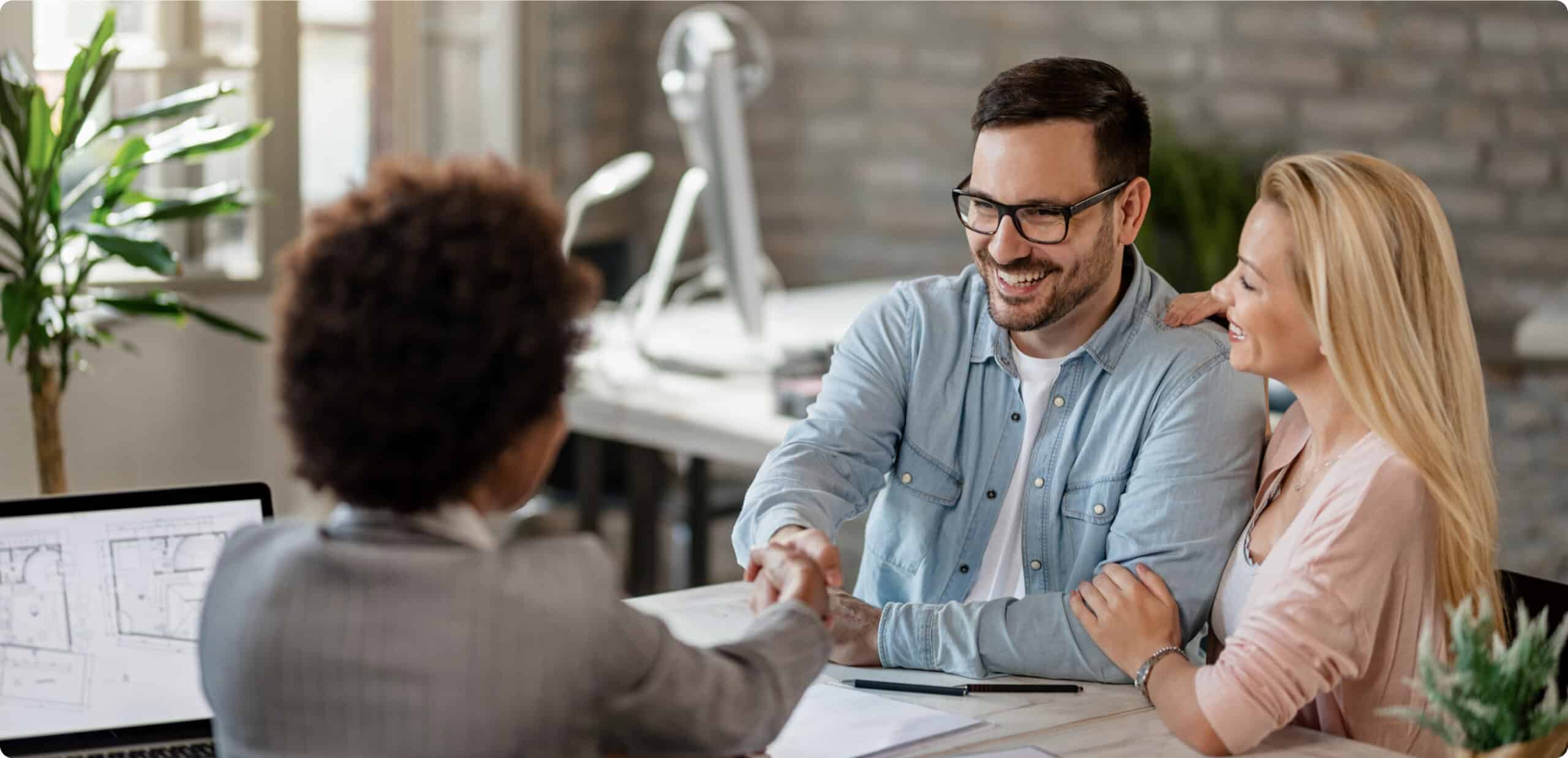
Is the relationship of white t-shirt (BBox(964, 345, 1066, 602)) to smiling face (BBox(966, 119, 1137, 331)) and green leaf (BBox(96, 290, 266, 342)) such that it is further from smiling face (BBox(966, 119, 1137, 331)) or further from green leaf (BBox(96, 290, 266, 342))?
green leaf (BBox(96, 290, 266, 342))

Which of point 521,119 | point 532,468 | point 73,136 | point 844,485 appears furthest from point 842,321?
point 532,468

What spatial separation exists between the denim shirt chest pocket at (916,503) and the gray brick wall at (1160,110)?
9.53ft

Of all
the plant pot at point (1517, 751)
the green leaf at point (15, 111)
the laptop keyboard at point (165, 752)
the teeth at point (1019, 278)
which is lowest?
the laptop keyboard at point (165, 752)

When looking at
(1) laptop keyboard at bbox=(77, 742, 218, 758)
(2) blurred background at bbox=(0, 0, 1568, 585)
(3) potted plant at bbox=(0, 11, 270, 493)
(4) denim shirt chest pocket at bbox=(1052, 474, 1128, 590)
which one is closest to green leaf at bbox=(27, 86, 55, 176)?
(3) potted plant at bbox=(0, 11, 270, 493)

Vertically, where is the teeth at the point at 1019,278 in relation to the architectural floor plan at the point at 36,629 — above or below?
above

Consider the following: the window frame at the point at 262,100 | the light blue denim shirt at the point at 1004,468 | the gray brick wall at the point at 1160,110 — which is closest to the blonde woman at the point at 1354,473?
the light blue denim shirt at the point at 1004,468

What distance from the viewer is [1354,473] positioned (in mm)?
1456

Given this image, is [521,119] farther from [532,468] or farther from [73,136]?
[532,468]

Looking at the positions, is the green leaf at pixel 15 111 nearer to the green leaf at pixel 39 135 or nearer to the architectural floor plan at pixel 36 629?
the green leaf at pixel 39 135

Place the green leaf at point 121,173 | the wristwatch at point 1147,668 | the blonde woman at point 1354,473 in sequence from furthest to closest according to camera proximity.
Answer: the green leaf at point 121,173, the wristwatch at point 1147,668, the blonde woman at point 1354,473

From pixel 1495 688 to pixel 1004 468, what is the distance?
748 mm

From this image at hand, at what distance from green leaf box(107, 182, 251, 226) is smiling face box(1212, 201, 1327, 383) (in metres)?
1.77

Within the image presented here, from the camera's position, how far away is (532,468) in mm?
1031

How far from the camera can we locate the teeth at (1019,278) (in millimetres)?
A: 1802
